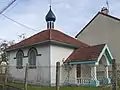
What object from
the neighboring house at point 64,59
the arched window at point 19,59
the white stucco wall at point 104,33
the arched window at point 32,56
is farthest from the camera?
the white stucco wall at point 104,33

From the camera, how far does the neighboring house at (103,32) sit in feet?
87.9

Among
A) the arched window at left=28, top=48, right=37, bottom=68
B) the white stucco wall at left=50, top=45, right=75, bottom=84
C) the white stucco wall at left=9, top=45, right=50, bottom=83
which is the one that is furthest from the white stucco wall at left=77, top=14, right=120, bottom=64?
the arched window at left=28, top=48, right=37, bottom=68

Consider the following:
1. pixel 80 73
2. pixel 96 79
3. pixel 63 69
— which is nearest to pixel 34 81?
pixel 63 69

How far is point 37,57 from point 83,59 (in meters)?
4.40

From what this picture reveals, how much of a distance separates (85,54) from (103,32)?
264 inches

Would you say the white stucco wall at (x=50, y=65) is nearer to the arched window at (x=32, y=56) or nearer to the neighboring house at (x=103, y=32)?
the arched window at (x=32, y=56)

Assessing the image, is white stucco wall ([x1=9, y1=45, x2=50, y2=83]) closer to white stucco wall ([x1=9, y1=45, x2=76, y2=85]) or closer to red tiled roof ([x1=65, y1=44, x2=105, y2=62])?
white stucco wall ([x1=9, y1=45, x2=76, y2=85])

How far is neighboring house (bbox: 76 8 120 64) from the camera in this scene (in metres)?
26.8

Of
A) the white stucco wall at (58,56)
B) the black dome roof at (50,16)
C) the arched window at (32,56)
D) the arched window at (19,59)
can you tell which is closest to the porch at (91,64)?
the white stucco wall at (58,56)

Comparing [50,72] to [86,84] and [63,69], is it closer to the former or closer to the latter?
[63,69]

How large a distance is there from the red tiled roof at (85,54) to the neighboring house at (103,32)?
4279mm

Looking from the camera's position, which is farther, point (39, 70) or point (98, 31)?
point (98, 31)

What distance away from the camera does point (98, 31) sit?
29.3 metres

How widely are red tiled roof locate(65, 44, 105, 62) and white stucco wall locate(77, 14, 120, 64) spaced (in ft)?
14.0
